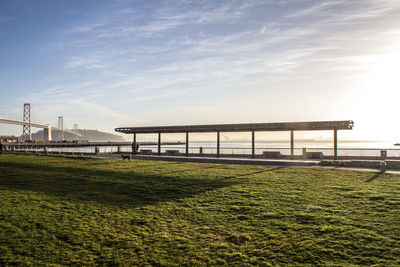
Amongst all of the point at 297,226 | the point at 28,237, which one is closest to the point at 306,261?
the point at 297,226

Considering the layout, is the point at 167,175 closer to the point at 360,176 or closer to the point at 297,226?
the point at 297,226

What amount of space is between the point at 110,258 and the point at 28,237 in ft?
7.41

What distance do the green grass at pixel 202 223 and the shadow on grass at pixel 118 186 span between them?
0.04 m

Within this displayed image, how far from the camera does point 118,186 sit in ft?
35.8

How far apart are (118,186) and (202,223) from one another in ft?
18.1

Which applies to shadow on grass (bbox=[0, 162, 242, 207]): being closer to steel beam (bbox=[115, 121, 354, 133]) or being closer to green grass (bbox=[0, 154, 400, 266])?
green grass (bbox=[0, 154, 400, 266])

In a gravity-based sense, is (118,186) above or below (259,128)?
below

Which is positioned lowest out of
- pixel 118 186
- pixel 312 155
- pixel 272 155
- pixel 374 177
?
pixel 118 186

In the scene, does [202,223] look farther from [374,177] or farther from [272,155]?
[272,155]

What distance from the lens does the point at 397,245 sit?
5344 millimetres

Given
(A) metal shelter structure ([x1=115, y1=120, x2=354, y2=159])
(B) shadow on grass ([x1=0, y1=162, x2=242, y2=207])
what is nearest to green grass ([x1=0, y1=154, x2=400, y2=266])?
(B) shadow on grass ([x1=0, y1=162, x2=242, y2=207])

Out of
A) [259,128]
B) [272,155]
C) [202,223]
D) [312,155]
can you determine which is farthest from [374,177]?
[272,155]

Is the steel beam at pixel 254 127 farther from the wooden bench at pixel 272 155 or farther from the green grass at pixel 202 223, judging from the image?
the green grass at pixel 202 223

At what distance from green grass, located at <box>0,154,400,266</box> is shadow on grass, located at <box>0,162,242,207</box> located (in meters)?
0.04
